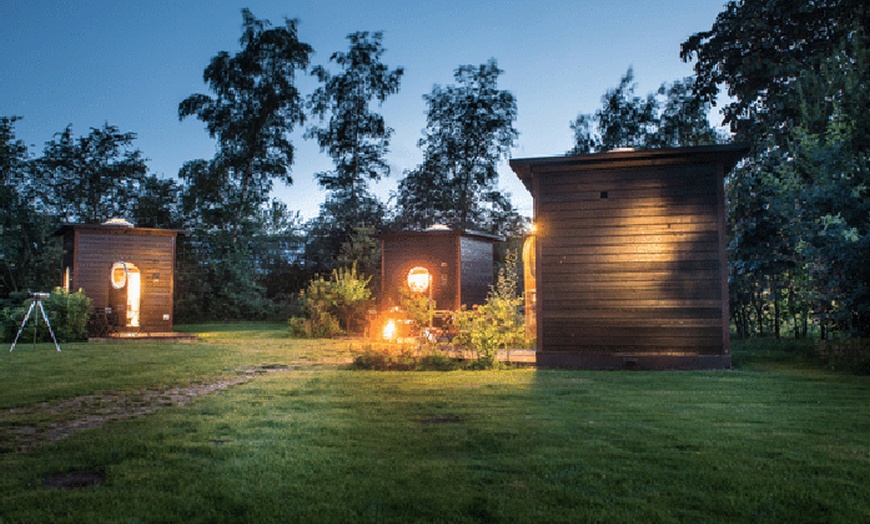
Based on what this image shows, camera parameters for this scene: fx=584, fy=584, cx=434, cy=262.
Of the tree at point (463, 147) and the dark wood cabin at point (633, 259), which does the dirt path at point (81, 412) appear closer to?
the dark wood cabin at point (633, 259)

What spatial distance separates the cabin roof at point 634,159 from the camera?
8805 millimetres

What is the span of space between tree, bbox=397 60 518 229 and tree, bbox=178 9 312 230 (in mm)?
6509

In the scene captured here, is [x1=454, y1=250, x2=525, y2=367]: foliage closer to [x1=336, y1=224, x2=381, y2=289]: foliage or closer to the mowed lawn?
the mowed lawn

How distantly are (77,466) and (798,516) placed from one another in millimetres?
3901

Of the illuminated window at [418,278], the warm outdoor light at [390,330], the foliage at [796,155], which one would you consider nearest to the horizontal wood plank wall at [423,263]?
the illuminated window at [418,278]

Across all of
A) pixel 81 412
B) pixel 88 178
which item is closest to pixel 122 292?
pixel 88 178

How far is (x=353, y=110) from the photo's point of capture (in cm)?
2672

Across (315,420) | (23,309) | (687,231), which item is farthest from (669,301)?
(23,309)

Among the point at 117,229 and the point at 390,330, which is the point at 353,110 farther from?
the point at 390,330

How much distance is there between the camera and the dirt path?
172 inches

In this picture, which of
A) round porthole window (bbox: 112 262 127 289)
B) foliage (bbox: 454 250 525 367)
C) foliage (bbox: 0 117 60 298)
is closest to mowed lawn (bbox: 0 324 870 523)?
foliage (bbox: 454 250 525 367)

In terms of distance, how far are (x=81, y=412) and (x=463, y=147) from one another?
2385 centimetres

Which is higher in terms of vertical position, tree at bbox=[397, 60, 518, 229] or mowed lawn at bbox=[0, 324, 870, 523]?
tree at bbox=[397, 60, 518, 229]

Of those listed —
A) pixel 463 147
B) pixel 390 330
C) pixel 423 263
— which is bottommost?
pixel 390 330
